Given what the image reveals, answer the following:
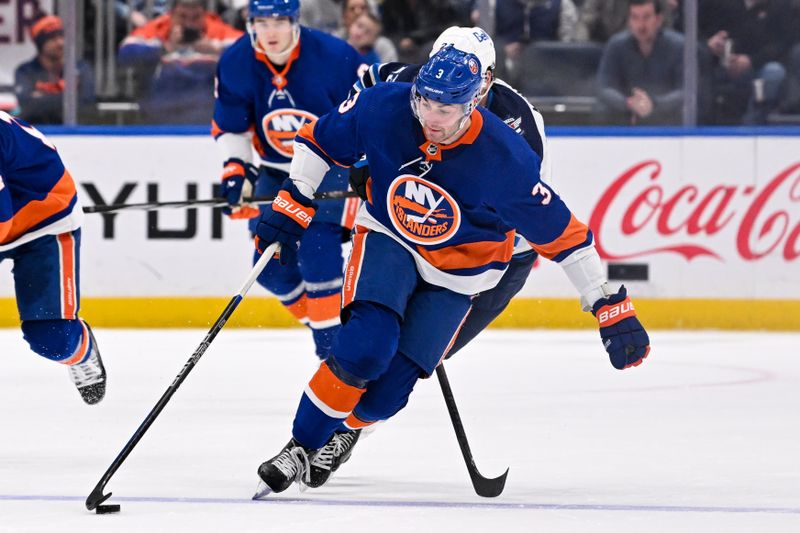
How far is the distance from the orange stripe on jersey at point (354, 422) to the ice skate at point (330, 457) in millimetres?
41

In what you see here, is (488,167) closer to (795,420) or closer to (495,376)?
(795,420)

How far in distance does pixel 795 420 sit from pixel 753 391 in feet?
2.13

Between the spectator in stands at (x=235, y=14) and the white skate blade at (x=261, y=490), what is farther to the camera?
the spectator in stands at (x=235, y=14)

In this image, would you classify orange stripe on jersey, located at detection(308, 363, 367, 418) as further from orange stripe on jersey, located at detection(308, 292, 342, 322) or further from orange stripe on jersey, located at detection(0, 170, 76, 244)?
orange stripe on jersey, located at detection(308, 292, 342, 322)

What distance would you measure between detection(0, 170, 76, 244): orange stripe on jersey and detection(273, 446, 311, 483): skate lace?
129cm

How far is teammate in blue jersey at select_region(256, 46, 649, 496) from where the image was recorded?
10.6ft

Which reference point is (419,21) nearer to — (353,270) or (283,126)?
(283,126)

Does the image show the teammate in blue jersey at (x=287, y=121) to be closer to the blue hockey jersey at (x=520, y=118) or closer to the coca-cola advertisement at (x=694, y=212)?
the blue hockey jersey at (x=520, y=118)

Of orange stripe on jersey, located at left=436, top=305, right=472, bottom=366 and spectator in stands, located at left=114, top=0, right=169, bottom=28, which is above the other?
spectator in stands, located at left=114, top=0, right=169, bottom=28

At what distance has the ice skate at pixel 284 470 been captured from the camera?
10.6 feet

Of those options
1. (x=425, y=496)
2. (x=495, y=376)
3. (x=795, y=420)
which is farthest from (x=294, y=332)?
(x=425, y=496)

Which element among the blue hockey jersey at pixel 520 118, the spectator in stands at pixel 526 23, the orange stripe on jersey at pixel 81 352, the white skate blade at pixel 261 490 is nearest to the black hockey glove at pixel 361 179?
the blue hockey jersey at pixel 520 118

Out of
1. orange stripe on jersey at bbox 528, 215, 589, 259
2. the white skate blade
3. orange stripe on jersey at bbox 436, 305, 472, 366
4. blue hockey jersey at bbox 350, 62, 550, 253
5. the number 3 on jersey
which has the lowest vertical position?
the white skate blade

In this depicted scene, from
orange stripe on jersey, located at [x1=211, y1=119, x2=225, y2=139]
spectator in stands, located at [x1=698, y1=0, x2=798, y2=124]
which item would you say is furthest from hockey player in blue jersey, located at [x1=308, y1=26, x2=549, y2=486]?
spectator in stands, located at [x1=698, y1=0, x2=798, y2=124]
